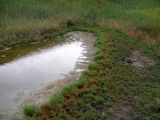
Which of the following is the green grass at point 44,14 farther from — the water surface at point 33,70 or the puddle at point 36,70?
the water surface at point 33,70

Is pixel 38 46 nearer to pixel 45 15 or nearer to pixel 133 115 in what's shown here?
pixel 45 15

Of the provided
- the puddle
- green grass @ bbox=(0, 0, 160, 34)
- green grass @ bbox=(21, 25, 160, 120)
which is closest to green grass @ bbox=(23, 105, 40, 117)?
green grass @ bbox=(21, 25, 160, 120)

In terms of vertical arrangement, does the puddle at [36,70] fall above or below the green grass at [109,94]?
below

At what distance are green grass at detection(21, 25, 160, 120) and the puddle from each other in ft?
3.12

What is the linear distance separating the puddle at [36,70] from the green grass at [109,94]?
951mm

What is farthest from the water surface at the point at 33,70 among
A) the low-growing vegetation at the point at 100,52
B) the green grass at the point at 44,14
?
the green grass at the point at 44,14

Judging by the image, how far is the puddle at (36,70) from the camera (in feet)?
33.5

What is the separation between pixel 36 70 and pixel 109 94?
4.00m

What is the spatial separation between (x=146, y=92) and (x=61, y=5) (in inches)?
726

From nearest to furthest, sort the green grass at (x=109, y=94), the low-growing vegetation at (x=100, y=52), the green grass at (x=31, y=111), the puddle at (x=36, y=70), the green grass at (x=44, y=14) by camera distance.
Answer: the green grass at (x=31, y=111)
the green grass at (x=109, y=94)
the low-growing vegetation at (x=100, y=52)
the puddle at (x=36, y=70)
the green grass at (x=44, y=14)

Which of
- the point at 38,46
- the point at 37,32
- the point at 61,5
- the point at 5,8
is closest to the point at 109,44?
the point at 38,46

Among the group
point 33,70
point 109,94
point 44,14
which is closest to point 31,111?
point 109,94

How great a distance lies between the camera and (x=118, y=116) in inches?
349

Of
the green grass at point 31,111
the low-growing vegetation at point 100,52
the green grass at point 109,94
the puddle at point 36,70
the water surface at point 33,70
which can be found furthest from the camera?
the water surface at point 33,70
